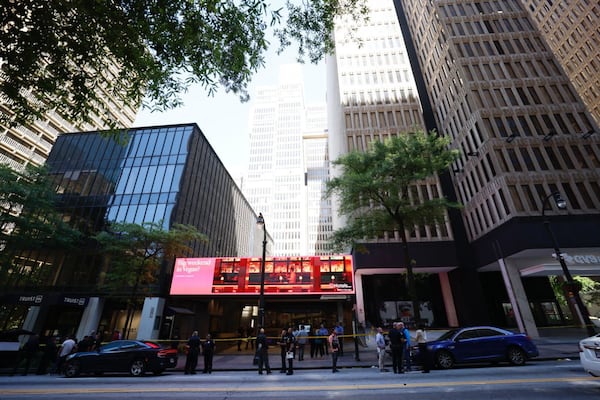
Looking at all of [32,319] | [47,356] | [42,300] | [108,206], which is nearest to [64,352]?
[47,356]

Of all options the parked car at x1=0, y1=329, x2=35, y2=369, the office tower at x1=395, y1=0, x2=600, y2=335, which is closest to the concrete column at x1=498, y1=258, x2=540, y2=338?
the office tower at x1=395, y1=0, x2=600, y2=335

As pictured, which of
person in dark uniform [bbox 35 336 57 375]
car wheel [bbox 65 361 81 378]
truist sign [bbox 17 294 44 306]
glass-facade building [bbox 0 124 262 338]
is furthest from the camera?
glass-facade building [bbox 0 124 262 338]

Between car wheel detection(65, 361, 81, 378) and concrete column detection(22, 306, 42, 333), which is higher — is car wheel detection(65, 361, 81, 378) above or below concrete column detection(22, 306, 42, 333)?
below

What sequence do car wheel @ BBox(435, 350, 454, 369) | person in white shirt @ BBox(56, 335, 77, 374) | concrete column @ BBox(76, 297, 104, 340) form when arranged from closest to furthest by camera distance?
car wheel @ BBox(435, 350, 454, 369) → person in white shirt @ BBox(56, 335, 77, 374) → concrete column @ BBox(76, 297, 104, 340)

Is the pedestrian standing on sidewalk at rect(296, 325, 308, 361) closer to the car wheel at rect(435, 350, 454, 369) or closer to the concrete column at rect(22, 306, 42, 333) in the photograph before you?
the car wheel at rect(435, 350, 454, 369)

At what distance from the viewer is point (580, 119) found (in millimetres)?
23016

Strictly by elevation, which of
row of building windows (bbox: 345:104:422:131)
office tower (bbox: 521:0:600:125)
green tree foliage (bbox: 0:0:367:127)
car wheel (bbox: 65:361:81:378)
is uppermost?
office tower (bbox: 521:0:600:125)

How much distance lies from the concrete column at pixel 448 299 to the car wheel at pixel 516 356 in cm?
1594

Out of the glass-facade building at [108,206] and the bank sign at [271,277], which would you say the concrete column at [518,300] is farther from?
the glass-facade building at [108,206]

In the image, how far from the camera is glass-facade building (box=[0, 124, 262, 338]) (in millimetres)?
24688

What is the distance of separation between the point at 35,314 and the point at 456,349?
109 feet

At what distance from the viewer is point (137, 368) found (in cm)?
1216

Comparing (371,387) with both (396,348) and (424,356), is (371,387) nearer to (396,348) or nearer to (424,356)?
(396,348)

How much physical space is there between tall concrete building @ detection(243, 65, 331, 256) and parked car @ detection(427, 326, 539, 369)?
97.0 meters
